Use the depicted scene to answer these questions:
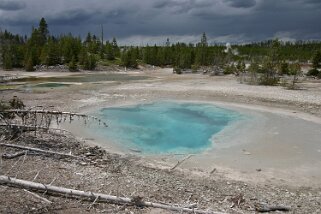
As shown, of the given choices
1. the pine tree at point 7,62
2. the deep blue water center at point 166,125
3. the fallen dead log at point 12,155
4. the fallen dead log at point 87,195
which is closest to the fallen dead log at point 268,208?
the fallen dead log at point 87,195

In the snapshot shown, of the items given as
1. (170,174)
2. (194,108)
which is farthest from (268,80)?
(170,174)

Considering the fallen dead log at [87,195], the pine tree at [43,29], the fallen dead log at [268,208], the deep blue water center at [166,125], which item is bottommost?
the deep blue water center at [166,125]

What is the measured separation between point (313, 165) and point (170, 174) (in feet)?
19.7

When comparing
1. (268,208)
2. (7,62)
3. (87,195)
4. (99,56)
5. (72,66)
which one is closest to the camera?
(87,195)

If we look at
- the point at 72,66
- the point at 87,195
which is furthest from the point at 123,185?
the point at 72,66

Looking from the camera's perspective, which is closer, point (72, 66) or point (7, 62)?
point (72, 66)

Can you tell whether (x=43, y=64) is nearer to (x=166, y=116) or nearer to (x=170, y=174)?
(x=166, y=116)

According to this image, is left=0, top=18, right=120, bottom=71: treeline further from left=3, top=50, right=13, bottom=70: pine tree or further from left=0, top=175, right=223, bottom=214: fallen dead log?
left=0, top=175, right=223, bottom=214: fallen dead log

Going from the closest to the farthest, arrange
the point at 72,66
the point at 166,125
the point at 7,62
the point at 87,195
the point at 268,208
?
the point at 87,195 < the point at 268,208 < the point at 166,125 < the point at 72,66 < the point at 7,62

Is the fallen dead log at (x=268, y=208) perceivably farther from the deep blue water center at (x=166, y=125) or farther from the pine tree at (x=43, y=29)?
the pine tree at (x=43, y=29)

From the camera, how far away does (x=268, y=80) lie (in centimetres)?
4503

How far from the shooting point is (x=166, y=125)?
24.0 m

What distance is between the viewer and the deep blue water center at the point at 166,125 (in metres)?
19.0

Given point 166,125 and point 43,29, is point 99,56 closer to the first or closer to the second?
point 43,29
